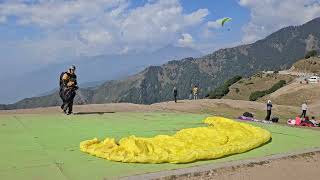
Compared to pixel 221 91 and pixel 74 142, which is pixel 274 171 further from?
pixel 221 91

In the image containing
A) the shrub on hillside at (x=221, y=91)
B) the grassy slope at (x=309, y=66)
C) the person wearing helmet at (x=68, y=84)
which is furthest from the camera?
the grassy slope at (x=309, y=66)

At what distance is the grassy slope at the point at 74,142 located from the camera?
8.79m

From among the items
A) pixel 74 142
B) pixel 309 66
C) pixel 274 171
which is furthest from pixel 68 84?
pixel 309 66

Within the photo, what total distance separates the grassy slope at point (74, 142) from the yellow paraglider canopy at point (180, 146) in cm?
20

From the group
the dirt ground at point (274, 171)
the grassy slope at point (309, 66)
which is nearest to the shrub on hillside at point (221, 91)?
the grassy slope at point (309, 66)

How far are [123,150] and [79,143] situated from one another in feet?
6.11

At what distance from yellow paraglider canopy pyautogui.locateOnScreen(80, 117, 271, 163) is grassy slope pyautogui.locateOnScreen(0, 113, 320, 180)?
202mm

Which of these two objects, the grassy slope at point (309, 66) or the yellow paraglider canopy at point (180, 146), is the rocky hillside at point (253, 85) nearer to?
the grassy slope at point (309, 66)

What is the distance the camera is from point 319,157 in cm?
1198

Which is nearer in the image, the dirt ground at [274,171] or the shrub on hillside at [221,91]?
the dirt ground at [274,171]

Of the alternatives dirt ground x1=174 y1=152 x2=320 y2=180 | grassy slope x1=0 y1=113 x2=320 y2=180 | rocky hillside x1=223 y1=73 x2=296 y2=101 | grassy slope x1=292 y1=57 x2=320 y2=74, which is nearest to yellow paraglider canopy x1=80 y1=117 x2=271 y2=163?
grassy slope x1=0 y1=113 x2=320 y2=180

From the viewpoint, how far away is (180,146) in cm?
1119

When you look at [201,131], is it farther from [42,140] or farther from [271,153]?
[42,140]

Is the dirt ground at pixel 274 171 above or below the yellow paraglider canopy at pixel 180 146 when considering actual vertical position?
below
